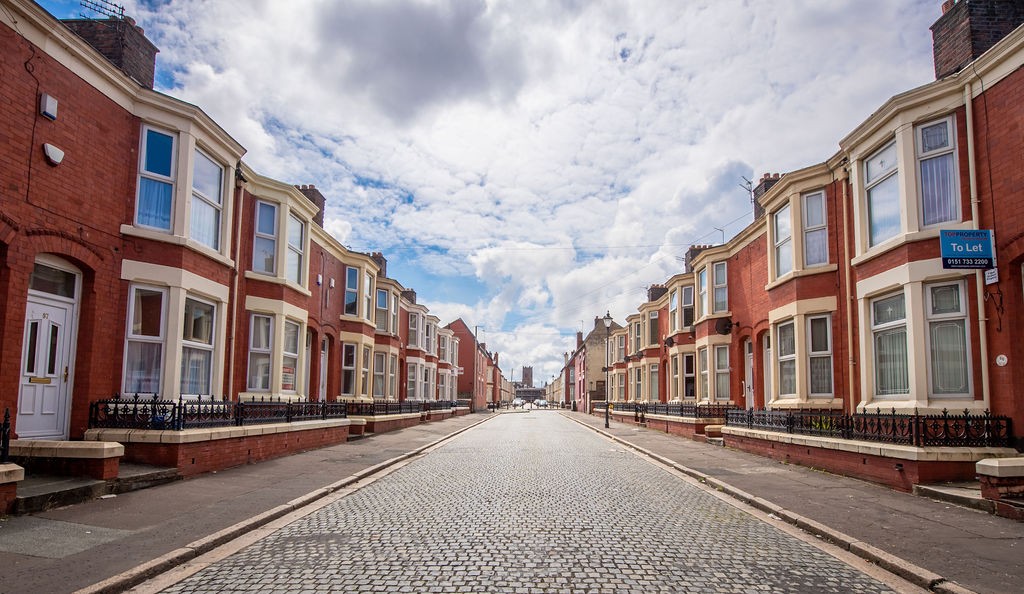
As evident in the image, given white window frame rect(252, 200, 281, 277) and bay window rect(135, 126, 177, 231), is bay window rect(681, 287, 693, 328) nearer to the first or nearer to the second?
white window frame rect(252, 200, 281, 277)

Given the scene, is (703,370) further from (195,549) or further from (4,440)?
(4,440)

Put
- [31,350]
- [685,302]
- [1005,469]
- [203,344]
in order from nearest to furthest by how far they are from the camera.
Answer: [1005,469]
[31,350]
[203,344]
[685,302]

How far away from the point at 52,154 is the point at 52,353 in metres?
3.14

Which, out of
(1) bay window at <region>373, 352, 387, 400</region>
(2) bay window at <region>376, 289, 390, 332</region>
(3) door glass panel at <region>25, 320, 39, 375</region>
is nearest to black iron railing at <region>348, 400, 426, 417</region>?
(1) bay window at <region>373, 352, 387, 400</region>

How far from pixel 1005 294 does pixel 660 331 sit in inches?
1001

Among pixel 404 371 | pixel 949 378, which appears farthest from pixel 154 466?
pixel 404 371

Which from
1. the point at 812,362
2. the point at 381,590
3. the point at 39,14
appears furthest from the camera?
the point at 812,362

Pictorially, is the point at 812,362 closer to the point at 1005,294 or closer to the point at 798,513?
the point at 1005,294

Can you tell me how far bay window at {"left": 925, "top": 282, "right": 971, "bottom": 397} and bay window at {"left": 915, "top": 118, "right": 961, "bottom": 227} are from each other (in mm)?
1303

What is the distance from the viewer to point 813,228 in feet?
53.8

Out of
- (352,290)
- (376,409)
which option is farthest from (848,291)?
(352,290)

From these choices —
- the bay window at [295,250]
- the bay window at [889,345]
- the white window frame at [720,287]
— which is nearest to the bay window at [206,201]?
the bay window at [295,250]

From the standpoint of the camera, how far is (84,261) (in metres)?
10.8

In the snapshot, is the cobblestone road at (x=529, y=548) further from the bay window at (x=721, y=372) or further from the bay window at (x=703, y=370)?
the bay window at (x=703, y=370)
